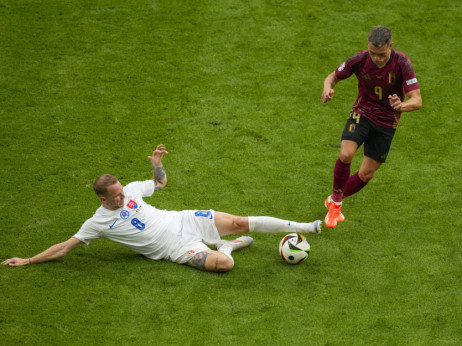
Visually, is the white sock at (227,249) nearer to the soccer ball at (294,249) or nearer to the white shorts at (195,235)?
the white shorts at (195,235)

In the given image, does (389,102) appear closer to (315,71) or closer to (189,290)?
(189,290)

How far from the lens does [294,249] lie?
6.60 metres

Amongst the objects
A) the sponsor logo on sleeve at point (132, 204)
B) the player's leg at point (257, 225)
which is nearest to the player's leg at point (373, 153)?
the player's leg at point (257, 225)

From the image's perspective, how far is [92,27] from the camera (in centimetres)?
1128

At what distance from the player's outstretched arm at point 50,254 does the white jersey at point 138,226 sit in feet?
0.34

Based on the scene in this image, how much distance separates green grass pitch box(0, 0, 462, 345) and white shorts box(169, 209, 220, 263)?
176mm

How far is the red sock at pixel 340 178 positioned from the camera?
23.5ft

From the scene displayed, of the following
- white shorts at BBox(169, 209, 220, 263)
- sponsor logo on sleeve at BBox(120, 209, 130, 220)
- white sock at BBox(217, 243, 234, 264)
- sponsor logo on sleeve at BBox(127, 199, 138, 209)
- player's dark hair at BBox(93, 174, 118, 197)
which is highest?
player's dark hair at BBox(93, 174, 118, 197)

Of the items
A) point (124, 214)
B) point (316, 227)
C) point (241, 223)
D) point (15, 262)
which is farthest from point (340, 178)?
point (15, 262)

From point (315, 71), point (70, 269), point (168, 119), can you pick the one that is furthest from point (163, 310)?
point (315, 71)

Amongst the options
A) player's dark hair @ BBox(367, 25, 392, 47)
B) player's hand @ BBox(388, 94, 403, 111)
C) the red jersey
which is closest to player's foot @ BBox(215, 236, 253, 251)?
the red jersey

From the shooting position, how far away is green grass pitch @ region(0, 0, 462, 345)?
596 cm

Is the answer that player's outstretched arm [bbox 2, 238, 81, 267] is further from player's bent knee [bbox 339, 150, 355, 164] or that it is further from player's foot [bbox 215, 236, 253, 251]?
player's bent knee [bbox 339, 150, 355, 164]

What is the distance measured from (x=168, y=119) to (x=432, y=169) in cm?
379
